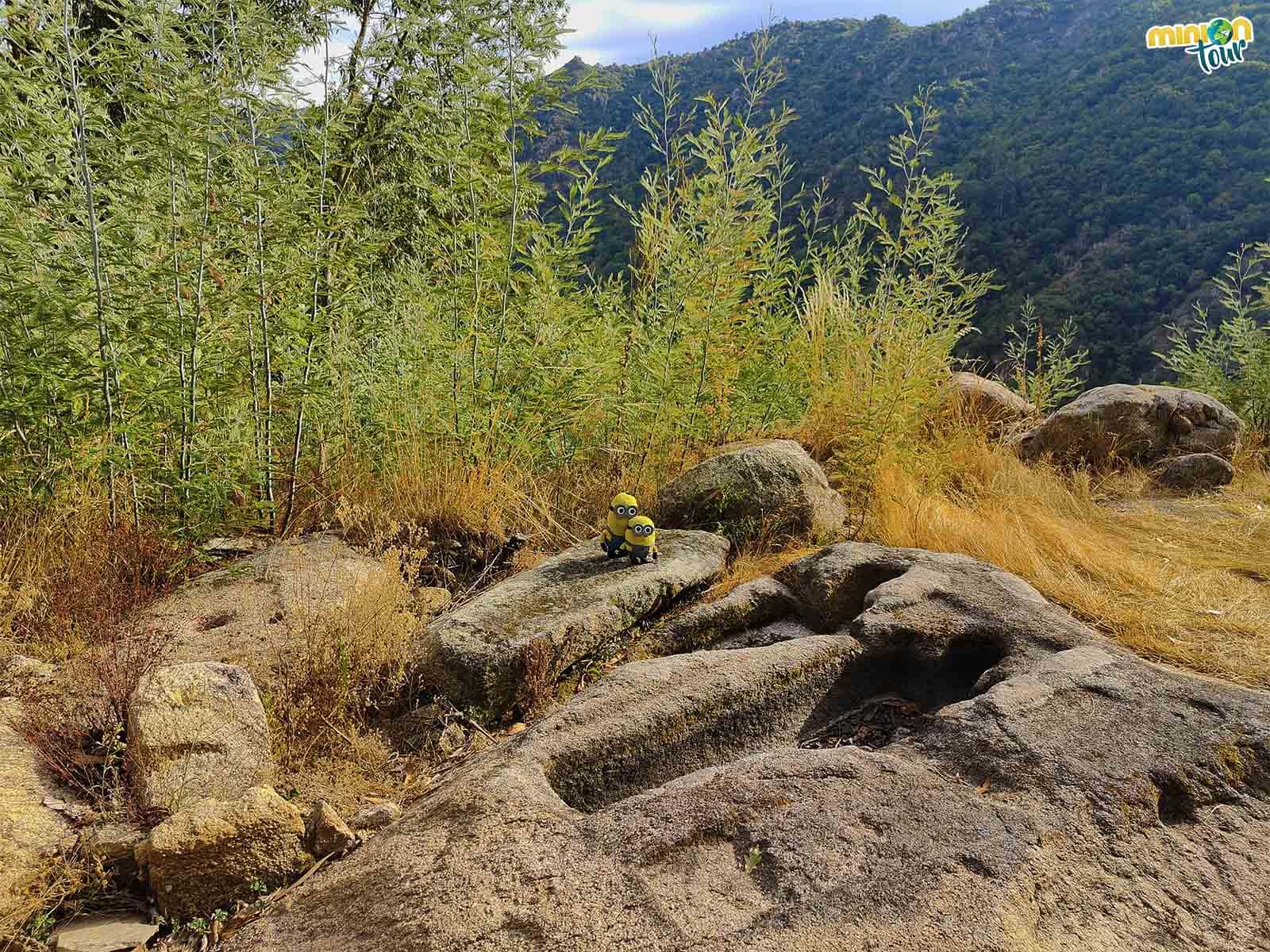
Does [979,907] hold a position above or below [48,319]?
below

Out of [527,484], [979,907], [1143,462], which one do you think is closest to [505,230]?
[527,484]

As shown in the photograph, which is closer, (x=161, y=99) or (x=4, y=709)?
(x=4, y=709)

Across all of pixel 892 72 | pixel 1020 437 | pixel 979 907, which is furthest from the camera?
pixel 892 72

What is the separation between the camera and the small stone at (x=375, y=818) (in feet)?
6.48

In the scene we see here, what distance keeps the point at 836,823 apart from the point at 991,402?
6.10m

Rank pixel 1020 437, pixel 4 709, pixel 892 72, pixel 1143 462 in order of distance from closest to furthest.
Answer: pixel 4 709 < pixel 1143 462 < pixel 1020 437 < pixel 892 72

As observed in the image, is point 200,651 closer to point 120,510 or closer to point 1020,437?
point 120,510

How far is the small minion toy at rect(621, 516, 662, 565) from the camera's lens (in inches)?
120

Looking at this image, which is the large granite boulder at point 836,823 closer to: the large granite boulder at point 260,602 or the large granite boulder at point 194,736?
the large granite boulder at point 194,736

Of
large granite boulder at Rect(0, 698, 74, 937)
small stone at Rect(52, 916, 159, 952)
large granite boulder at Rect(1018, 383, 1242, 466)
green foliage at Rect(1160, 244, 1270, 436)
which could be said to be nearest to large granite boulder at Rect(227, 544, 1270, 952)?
small stone at Rect(52, 916, 159, 952)

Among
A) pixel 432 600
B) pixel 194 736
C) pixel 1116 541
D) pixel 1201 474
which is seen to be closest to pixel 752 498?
pixel 432 600

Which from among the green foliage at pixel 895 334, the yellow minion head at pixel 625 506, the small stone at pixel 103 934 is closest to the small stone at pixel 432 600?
the yellow minion head at pixel 625 506

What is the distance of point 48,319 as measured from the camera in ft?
8.99

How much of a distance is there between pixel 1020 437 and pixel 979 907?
555cm
